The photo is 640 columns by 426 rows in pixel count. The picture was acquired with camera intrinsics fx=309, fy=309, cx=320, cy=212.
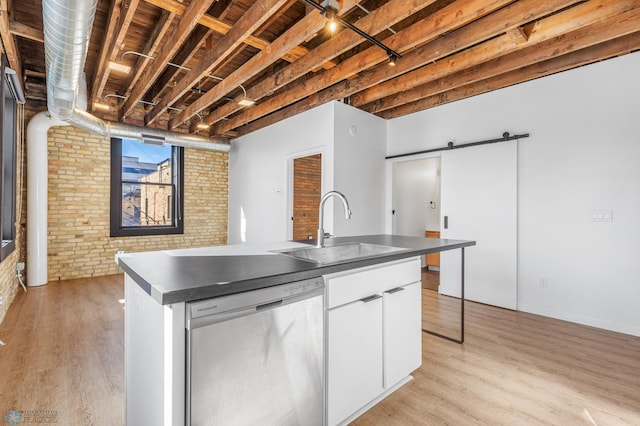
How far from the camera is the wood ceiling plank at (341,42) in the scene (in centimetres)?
237

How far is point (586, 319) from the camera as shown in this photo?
3.31 metres

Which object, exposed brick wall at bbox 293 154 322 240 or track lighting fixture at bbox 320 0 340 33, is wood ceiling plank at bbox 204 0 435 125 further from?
exposed brick wall at bbox 293 154 322 240

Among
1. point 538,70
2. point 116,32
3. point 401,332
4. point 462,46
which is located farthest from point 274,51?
point 538,70

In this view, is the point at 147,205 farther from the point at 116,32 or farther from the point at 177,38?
the point at 177,38

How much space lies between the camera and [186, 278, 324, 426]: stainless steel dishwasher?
1.08m

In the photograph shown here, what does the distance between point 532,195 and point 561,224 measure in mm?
442

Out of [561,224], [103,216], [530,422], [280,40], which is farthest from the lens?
[103,216]

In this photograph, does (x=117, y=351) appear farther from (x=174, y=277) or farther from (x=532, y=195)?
(x=532, y=195)

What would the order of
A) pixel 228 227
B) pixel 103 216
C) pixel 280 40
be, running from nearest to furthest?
pixel 280 40 < pixel 103 216 < pixel 228 227

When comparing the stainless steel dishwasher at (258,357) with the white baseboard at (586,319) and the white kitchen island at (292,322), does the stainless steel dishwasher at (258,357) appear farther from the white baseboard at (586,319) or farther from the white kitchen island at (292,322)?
the white baseboard at (586,319)

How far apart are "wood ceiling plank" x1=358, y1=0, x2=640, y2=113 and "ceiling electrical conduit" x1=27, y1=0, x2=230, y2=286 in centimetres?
315

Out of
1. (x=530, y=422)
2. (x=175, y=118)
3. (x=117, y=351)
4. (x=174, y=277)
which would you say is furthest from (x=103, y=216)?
(x=530, y=422)

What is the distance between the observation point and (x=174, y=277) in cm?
118

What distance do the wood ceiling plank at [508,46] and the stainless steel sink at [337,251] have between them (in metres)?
2.30
